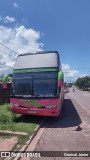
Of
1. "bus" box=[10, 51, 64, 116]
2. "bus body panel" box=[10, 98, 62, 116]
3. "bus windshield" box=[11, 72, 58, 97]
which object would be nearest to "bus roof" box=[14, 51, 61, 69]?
"bus" box=[10, 51, 64, 116]

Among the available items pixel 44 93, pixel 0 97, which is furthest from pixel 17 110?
pixel 0 97

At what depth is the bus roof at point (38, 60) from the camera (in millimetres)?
12375

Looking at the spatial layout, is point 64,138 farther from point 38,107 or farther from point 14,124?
point 38,107

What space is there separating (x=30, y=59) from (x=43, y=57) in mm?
709

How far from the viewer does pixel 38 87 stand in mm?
11781

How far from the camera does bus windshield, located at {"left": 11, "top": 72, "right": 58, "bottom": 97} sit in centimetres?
1162

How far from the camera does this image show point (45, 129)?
10.5m

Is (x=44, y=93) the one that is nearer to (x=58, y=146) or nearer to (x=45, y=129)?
(x=45, y=129)

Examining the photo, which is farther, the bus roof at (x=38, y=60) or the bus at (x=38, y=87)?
the bus roof at (x=38, y=60)

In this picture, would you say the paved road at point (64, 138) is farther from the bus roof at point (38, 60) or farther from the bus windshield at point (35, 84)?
the bus roof at point (38, 60)

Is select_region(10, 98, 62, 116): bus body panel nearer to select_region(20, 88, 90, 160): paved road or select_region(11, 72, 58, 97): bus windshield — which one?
select_region(11, 72, 58, 97): bus windshield

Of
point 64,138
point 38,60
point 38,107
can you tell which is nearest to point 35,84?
point 38,107

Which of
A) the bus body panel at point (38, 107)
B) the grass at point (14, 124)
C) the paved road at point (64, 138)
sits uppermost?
the bus body panel at point (38, 107)

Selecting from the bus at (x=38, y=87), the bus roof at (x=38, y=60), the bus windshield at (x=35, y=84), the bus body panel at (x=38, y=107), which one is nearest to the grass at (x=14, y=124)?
the bus body panel at (x=38, y=107)
